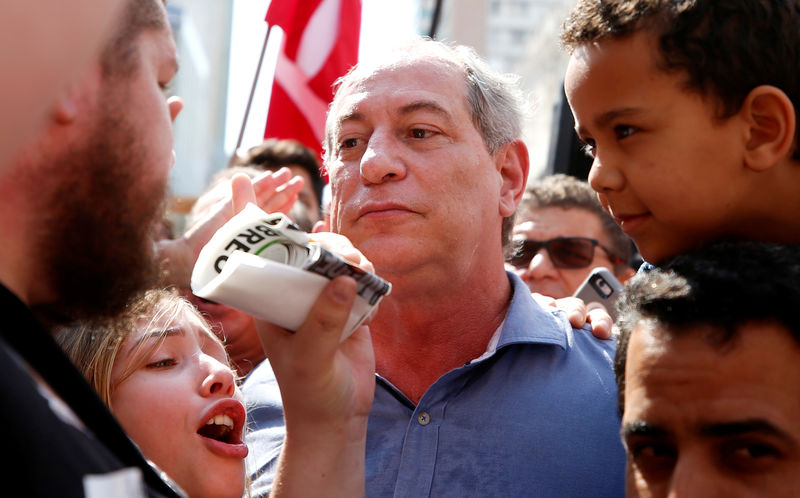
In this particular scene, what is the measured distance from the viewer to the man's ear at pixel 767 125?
68.2 inches

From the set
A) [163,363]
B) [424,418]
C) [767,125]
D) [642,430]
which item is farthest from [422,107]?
[642,430]

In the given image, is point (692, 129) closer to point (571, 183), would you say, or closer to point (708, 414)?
point (708, 414)

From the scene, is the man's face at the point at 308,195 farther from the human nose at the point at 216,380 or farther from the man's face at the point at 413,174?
the human nose at the point at 216,380

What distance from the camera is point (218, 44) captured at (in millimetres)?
50312

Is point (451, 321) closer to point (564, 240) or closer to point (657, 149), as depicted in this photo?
point (657, 149)

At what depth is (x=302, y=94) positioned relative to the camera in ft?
17.9

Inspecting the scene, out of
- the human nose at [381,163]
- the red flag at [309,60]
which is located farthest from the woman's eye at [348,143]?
the red flag at [309,60]

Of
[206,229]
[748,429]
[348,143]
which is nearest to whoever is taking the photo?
[748,429]

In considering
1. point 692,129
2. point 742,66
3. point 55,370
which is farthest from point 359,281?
point 742,66

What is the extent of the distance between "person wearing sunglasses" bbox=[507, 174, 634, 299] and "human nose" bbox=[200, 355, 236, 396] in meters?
2.08

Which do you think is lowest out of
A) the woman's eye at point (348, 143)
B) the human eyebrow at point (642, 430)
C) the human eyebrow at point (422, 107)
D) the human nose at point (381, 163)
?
the woman's eye at point (348, 143)

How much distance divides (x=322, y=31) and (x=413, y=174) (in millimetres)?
2851

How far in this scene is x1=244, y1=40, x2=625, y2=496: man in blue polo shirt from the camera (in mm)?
2301

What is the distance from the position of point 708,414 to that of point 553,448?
781 millimetres
